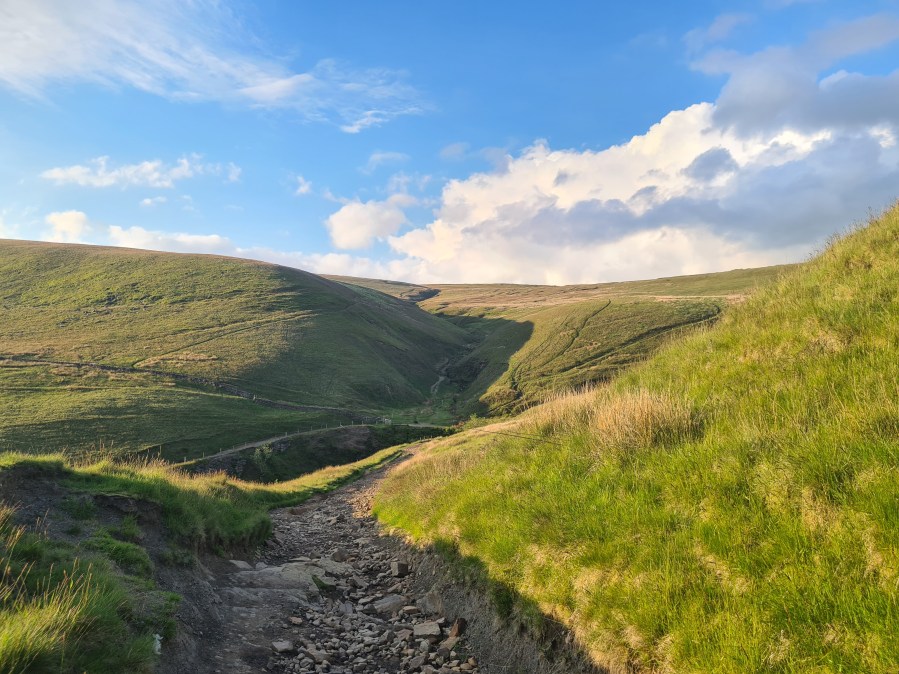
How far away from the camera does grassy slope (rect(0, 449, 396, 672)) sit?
15.5ft

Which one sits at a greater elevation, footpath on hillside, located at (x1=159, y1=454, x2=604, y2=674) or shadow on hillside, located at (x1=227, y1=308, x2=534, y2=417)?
footpath on hillside, located at (x1=159, y1=454, x2=604, y2=674)

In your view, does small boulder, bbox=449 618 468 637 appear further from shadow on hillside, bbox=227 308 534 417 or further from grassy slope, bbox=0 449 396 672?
shadow on hillside, bbox=227 308 534 417

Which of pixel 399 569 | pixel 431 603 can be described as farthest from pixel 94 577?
pixel 399 569

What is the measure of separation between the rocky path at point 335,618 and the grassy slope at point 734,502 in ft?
4.55

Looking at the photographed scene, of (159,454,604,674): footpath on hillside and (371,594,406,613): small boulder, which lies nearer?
(159,454,604,674): footpath on hillside

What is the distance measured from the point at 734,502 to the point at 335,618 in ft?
25.2

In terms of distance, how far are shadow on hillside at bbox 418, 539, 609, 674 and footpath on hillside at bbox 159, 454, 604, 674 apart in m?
0.03

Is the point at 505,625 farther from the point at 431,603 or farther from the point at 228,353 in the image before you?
the point at 228,353

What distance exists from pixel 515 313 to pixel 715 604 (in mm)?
173329

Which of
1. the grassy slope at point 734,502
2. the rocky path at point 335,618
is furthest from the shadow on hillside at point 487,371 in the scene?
the grassy slope at point 734,502

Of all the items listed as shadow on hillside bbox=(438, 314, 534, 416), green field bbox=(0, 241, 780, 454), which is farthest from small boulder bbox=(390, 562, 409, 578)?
shadow on hillside bbox=(438, 314, 534, 416)

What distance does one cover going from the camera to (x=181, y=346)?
86.4 metres

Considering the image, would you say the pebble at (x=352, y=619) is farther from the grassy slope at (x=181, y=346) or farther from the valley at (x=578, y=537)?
the grassy slope at (x=181, y=346)

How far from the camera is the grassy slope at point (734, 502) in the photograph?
14.1 ft
